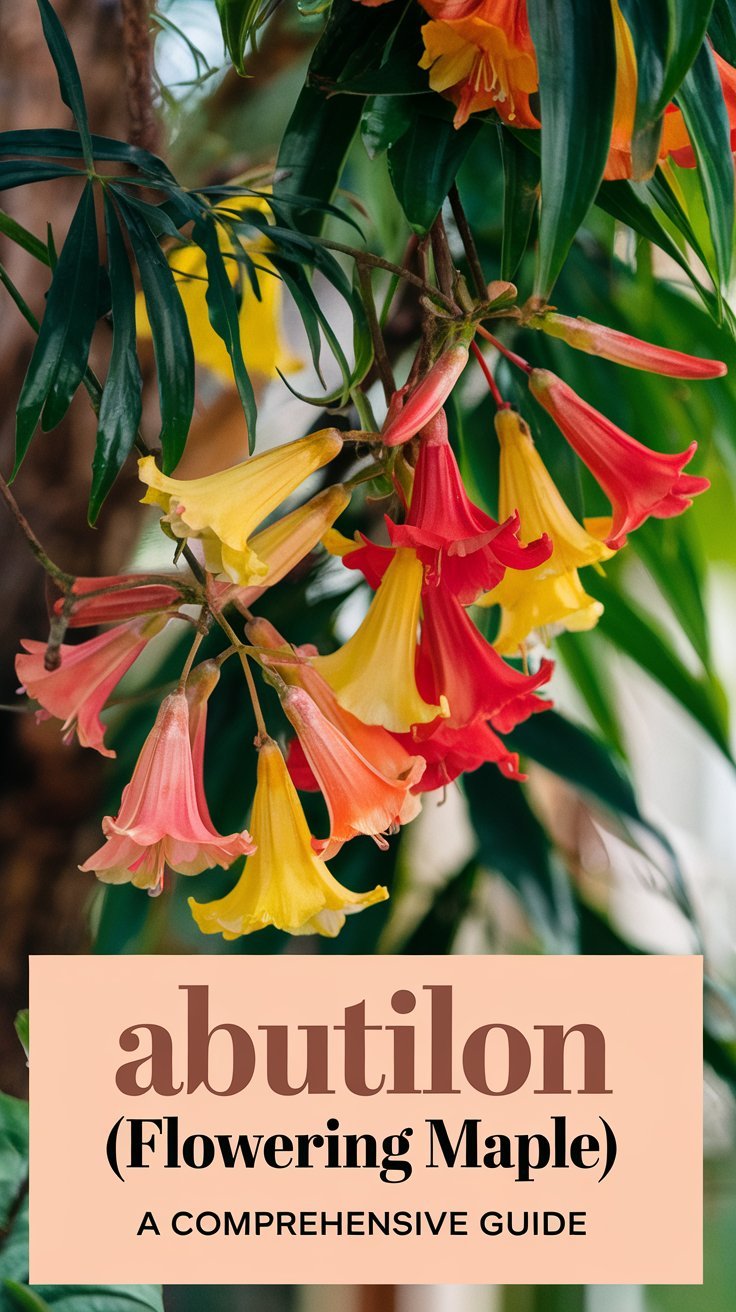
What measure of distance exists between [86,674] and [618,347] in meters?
0.21

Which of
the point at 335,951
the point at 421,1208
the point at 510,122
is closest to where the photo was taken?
the point at 510,122

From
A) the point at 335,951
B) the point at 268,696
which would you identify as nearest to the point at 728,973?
the point at 335,951

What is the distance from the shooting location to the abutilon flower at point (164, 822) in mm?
301

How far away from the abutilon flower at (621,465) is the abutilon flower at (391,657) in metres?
0.07

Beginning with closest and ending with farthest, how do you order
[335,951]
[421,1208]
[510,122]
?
[510,122] < [421,1208] < [335,951]

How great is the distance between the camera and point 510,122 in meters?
0.29

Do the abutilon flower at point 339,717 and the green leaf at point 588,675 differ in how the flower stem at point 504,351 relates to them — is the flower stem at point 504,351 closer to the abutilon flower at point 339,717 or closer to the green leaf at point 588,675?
the abutilon flower at point 339,717

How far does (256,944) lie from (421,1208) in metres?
0.17

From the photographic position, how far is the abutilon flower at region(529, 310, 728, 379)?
30 centimetres

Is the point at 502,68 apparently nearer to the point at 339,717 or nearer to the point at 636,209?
the point at 636,209

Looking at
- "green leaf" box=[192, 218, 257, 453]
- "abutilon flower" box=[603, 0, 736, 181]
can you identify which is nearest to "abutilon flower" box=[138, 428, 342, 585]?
"green leaf" box=[192, 218, 257, 453]

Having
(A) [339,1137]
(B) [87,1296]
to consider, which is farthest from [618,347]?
(B) [87,1296]

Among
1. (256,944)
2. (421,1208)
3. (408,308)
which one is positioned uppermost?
(408,308)

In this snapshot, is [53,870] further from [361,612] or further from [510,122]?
[510,122]
